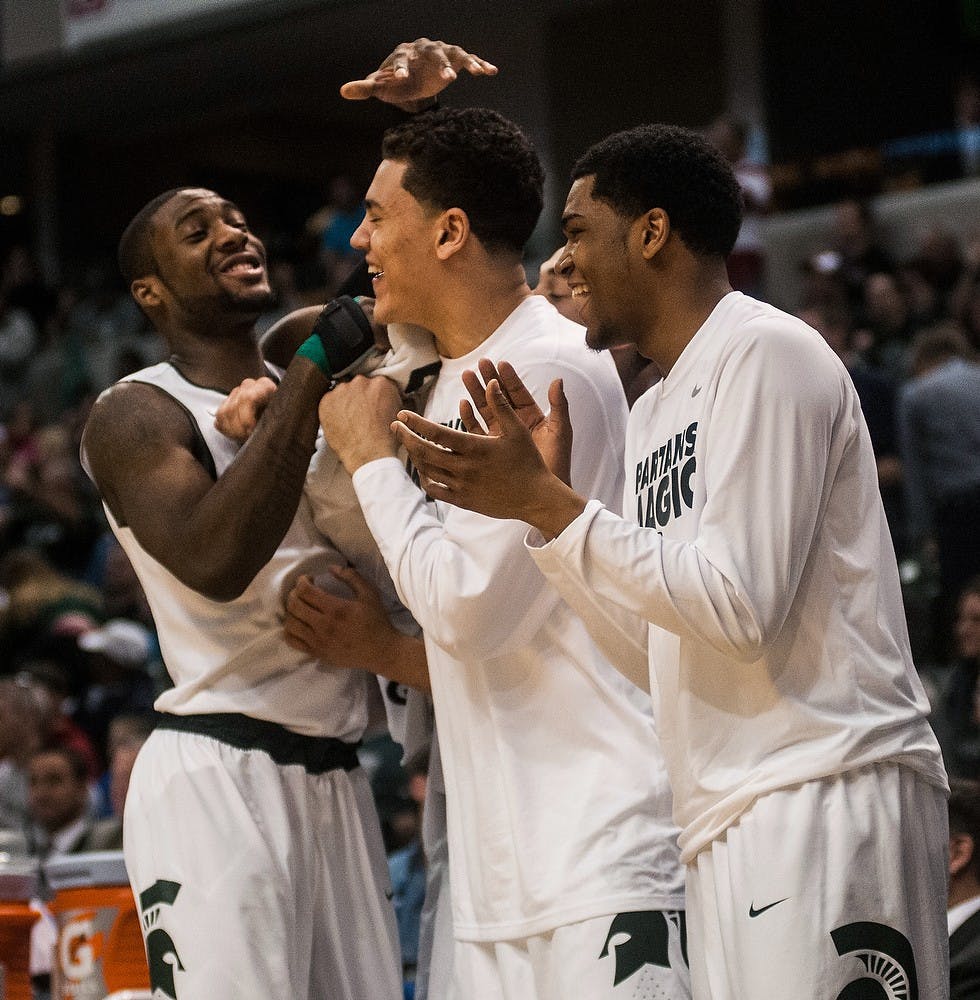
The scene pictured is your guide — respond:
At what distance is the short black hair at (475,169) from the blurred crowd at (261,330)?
0.54 metres

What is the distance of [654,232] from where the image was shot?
293 centimetres

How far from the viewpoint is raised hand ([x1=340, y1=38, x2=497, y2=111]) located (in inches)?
146

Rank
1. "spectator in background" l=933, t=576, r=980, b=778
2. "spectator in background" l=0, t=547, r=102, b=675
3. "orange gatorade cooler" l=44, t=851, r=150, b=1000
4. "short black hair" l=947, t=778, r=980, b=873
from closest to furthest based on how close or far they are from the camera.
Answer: "orange gatorade cooler" l=44, t=851, r=150, b=1000
"short black hair" l=947, t=778, r=980, b=873
"spectator in background" l=933, t=576, r=980, b=778
"spectator in background" l=0, t=547, r=102, b=675

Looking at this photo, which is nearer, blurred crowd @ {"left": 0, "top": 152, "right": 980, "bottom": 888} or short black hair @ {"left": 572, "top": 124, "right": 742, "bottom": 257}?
short black hair @ {"left": 572, "top": 124, "right": 742, "bottom": 257}

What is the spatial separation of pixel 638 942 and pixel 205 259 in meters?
1.80

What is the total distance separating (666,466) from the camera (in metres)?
2.88

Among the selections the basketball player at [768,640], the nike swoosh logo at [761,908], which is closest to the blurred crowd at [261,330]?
the basketball player at [768,640]

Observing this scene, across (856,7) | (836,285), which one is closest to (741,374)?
(836,285)

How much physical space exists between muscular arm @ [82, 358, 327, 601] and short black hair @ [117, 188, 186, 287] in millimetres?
466

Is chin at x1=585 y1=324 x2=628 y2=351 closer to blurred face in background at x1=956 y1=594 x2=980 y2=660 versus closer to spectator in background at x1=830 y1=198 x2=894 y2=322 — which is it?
blurred face in background at x1=956 y1=594 x2=980 y2=660

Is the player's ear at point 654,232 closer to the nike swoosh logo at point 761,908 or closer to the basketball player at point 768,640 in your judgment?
the basketball player at point 768,640

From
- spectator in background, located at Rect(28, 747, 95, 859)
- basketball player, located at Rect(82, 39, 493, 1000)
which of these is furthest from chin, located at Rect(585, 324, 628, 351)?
spectator in background, located at Rect(28, 747, 95, 859)

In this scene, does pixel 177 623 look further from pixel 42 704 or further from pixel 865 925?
pixel 42 704

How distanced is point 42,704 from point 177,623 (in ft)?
19.3
